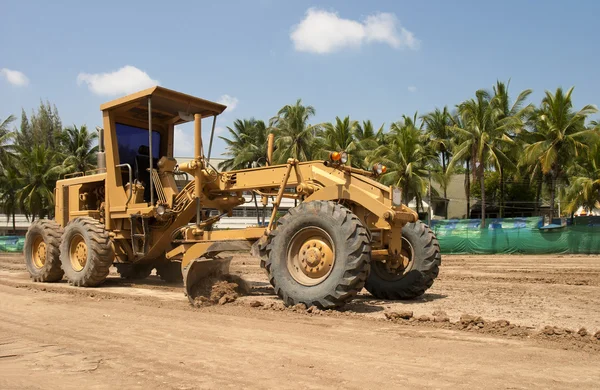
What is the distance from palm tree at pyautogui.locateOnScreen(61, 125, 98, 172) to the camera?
46.7 metres

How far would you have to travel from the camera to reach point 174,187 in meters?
11.3

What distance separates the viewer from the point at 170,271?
41.6 ft

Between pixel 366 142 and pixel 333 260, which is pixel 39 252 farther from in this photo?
pixel 366 142

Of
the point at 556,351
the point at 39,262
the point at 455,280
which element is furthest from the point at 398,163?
the point at 556,351

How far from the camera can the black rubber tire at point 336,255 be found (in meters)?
7.43

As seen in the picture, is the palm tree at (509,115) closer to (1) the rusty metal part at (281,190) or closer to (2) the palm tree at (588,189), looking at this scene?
(2) the palm tree at (588,189)

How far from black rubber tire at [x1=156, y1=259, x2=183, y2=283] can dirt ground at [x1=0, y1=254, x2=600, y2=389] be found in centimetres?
303

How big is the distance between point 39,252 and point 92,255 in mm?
2647

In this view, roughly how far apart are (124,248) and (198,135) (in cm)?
312

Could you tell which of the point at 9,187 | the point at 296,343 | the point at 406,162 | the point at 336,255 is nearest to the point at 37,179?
the point at 9,187

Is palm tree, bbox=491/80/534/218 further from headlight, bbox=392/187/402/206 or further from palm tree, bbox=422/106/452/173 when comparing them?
headlight, bbox=392/187/402/206

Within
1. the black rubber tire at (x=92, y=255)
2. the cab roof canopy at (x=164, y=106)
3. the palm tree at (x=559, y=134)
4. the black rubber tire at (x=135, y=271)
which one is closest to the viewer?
the cab roof canopy at (x=164, y=106)

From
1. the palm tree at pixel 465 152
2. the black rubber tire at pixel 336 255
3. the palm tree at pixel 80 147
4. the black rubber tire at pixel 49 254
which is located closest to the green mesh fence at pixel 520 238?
the palm tree at pixel 465 152

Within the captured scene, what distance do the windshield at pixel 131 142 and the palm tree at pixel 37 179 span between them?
36.5 metres
